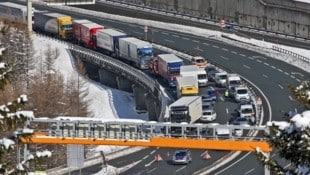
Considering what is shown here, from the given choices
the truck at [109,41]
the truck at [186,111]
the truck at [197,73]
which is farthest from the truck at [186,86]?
the truck at [109,41]

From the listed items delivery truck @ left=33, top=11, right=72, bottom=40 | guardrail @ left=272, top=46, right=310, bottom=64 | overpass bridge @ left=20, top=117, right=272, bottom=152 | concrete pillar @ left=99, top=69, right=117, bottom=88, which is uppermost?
overpass bridge @ left=20, top=117, right=272, bottom=152

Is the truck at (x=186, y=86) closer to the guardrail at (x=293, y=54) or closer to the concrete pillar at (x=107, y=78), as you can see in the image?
the guardrail at (x=293, y=54)

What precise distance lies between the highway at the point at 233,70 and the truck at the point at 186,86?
283 centimetres

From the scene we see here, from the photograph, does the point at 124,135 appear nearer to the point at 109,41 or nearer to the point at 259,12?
the point at 109,41

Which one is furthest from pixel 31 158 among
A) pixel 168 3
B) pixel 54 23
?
pixel 168 3

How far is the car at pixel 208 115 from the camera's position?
48.2 meters

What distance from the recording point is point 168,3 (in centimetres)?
8712

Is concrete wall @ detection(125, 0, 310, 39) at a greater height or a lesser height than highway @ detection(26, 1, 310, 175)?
greater

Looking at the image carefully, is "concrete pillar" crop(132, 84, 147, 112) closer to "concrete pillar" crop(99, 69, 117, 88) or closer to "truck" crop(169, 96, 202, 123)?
"concrete pillar" crop(99, 69, 117, 88)

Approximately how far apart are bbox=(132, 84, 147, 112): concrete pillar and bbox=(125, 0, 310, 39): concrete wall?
1465 cm

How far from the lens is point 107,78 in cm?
7069

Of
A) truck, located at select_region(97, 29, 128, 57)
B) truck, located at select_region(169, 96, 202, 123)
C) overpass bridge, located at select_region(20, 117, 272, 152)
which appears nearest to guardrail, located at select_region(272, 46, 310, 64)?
truck, located at select_region(97, 29, 128, 57)

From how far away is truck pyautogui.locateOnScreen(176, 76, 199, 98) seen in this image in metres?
54.4

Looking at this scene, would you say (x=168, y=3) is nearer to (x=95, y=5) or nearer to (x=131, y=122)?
(x=95, y=5)
